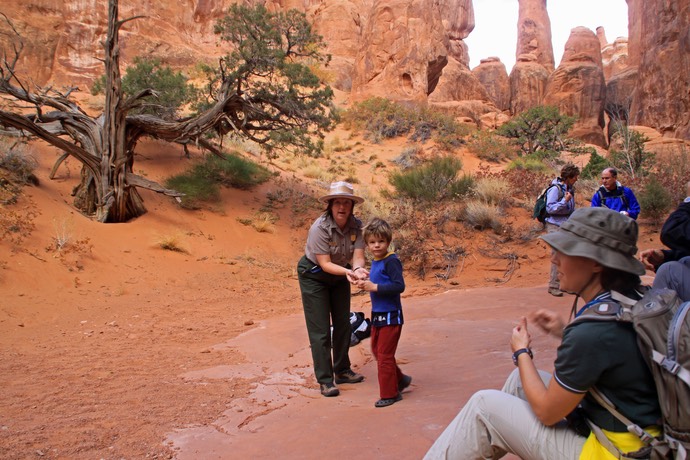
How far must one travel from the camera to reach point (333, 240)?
4.20m

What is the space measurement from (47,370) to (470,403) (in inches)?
181

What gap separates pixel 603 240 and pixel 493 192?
1175 cm

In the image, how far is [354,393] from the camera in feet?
14.0

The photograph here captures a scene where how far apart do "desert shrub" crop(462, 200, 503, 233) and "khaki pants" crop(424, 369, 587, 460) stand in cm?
1033

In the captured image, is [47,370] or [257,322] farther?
[257,322]

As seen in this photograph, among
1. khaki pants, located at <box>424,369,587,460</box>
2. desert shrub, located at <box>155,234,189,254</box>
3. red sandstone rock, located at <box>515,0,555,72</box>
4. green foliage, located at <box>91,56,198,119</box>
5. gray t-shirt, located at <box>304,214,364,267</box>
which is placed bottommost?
desert shrub, located at <box>155,234,189,254</box>

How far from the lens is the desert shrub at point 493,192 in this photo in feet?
43.5

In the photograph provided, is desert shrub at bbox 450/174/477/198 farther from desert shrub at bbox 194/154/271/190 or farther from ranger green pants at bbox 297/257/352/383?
ranger green pants at bbox 297/257/352/383

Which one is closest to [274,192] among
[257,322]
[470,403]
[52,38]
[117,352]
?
[257,322]

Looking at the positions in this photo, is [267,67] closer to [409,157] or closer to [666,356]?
[409,157]

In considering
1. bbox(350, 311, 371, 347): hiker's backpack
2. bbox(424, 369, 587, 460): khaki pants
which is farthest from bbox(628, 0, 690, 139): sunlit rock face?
bbox(424, 369, 587, 460): khaki pants

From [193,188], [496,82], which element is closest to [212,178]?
[193,188]

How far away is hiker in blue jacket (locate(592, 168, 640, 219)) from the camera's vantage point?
648 cm

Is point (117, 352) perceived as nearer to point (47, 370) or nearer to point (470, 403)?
point (47, 370)
